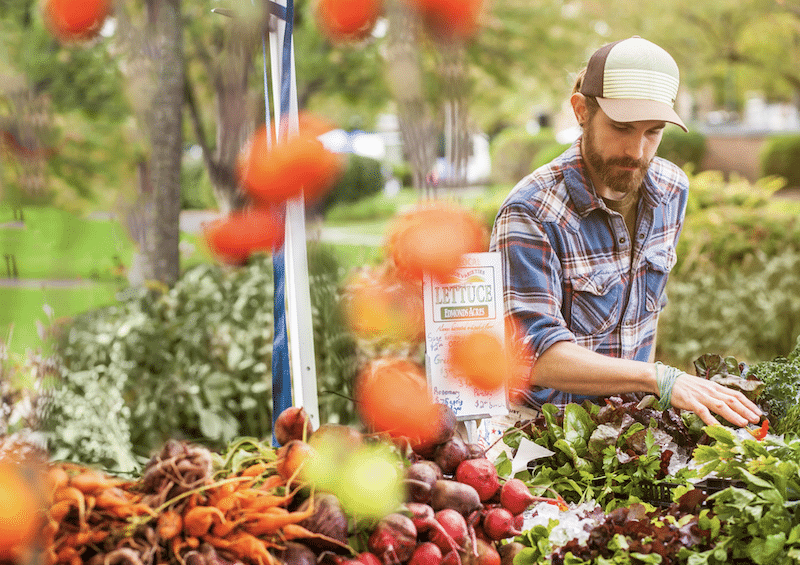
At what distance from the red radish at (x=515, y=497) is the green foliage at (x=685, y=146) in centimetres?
1397

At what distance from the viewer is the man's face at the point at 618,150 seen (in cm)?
198

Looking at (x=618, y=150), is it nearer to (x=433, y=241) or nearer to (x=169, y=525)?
(x=433, y=241)

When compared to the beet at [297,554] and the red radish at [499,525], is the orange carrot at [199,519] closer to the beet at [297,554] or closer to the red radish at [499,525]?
the beet at [297,554]

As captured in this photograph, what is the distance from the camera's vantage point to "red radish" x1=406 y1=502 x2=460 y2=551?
140 cm

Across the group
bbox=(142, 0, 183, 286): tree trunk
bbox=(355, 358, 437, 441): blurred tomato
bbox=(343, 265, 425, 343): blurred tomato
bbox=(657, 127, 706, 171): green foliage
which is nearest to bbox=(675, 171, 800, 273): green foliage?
bbox=(343, 265, 425, 343): blurred tomato

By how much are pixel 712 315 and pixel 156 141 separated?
3.73m

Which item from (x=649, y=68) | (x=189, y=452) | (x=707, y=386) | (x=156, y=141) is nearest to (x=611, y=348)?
(x=707, y=386)

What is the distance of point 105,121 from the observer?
539 cm

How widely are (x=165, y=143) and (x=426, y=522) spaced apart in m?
3.80

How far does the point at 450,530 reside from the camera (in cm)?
142

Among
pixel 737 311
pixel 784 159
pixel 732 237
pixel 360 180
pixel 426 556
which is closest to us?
pixel 426 556

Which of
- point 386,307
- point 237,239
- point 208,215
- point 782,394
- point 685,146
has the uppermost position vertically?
point 685,146

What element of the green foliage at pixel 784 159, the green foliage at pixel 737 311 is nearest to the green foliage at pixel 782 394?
the green foliage at pixel 737 311

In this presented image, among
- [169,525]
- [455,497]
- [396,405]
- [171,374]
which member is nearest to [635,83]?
[396,405]
